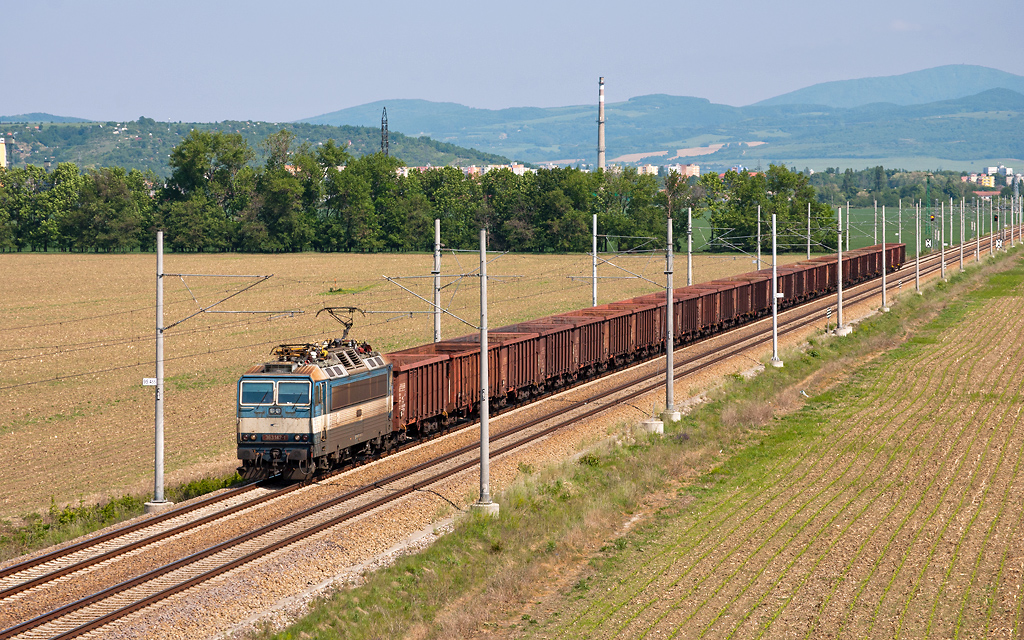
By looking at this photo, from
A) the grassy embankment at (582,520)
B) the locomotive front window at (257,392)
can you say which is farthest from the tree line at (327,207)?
the locomotive front window at (257,392)

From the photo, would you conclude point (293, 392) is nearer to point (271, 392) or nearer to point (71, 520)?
point (271, 392)

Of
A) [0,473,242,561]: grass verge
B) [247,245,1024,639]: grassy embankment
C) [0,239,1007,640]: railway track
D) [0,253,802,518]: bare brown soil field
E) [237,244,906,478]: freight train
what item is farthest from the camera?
[0,253,802,518]: bare brown soil field

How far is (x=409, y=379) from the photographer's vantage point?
35.0m

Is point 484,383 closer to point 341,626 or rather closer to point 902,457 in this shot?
point 341,626

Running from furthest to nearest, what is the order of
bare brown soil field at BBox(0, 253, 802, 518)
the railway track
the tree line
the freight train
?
the tree line < bare brown soil field at BBox(0, 253, 802, 518) < the freight train < the railway track

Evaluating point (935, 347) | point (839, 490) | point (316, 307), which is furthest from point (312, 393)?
point (316, 307)

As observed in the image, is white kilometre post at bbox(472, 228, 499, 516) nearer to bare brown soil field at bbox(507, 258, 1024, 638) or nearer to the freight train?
bare brown soil field at bbox(507, 258, 1024, 638)

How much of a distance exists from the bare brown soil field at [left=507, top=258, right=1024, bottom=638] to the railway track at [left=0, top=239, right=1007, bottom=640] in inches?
253

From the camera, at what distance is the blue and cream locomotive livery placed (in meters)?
29.7

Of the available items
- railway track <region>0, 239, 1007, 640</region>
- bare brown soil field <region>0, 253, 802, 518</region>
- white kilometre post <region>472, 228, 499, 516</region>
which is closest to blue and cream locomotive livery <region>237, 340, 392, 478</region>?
railway track <region>0, 239, 1007, 640</region>

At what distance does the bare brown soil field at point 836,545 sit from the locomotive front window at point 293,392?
916 cm

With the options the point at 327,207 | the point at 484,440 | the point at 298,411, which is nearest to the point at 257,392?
the point at 298,411

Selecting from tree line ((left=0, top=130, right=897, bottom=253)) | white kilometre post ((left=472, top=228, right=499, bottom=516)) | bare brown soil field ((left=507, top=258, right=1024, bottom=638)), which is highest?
tree line ((left=0, top=130, right=897, bottom=253))

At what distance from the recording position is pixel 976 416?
42188mm
